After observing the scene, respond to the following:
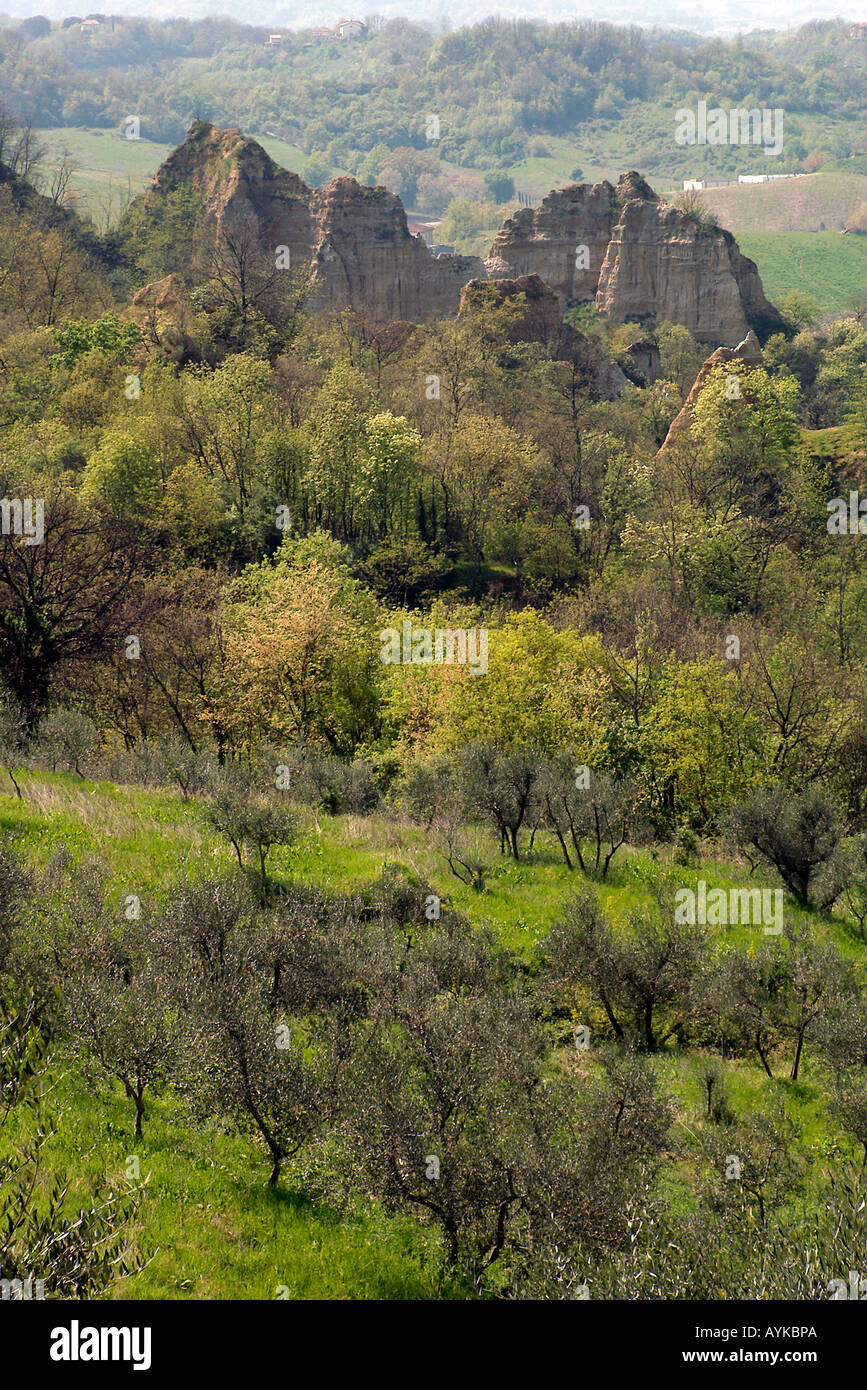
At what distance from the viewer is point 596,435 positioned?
49375 mm

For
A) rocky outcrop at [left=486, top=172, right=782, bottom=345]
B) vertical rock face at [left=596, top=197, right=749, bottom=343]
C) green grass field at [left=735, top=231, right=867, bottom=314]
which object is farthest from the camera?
green grass field at [left=735, top=231, right=867, bottom=314]

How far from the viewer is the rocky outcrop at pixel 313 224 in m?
72.4

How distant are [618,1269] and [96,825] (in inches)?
418

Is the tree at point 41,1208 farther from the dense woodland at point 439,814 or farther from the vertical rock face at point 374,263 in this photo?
the vertical rock face at point 374,263

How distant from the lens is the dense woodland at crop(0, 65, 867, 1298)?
823cm

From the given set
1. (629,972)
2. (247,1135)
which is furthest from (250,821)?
(629,972)

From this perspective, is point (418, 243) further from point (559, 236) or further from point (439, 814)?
point (439, 814)

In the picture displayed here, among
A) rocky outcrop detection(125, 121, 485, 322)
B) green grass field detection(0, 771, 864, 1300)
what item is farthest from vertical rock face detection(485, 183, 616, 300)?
green grass field detection(0, 771, 864, 1300)

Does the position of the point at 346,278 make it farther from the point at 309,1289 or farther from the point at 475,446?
the point at 309,1289

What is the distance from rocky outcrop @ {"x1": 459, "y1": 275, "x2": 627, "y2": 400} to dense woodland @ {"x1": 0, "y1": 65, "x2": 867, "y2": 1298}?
16632mm

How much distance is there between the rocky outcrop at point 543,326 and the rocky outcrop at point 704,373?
11951 mm

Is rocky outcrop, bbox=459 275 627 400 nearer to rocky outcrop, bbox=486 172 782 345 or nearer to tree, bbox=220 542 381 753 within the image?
rocky outcrop, bbox=486 172 782 345

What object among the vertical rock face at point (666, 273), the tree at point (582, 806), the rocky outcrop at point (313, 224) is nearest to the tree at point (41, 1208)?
the tree at point (582, 806)

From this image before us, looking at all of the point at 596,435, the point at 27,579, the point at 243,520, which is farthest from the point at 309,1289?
the point at 596,435
